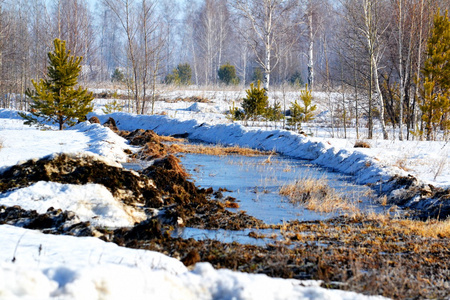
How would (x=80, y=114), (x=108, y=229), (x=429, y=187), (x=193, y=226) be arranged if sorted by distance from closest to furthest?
(x=108, y=229) < (x=193, y=226) < (x=429, y=187) < (x=80, y=114)

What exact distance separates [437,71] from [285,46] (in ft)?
50.2

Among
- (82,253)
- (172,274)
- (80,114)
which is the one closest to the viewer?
(172,274)

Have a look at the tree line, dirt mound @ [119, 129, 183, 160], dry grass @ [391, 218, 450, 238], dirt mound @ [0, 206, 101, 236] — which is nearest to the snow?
dirt mound @ [0, 206, 101, 236]

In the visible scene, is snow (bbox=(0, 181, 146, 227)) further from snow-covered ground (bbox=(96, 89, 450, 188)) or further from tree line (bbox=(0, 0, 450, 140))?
tree line (bbox=(0, 0, 450, 140))

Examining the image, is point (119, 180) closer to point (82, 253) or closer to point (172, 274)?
point (82, 253)

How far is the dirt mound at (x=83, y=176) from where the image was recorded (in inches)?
280

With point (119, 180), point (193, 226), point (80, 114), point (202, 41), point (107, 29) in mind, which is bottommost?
point (193, 226)

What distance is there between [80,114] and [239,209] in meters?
14.5

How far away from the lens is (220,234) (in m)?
6.14

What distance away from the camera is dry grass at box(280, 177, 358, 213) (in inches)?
310

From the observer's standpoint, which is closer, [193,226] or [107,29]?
[193,226]

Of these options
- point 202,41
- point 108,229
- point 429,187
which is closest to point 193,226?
point 108,229

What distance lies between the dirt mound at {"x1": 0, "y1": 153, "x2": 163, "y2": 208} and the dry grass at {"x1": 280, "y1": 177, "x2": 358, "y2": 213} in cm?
269

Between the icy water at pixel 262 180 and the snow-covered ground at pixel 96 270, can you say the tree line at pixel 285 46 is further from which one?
the snow-covered ground at pixel 96 270
